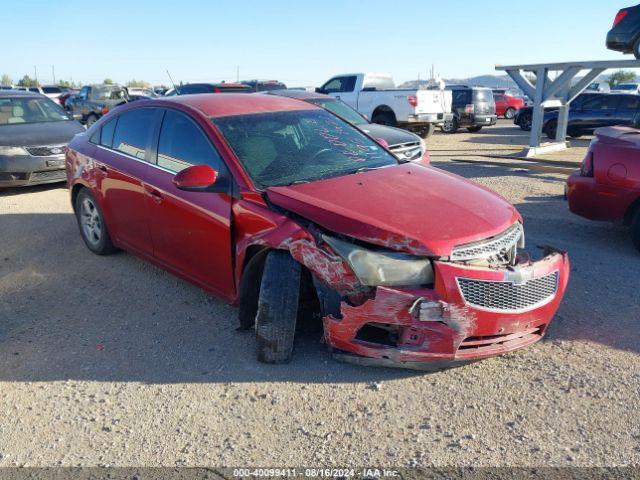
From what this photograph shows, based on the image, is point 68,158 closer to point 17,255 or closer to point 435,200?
point 17,255

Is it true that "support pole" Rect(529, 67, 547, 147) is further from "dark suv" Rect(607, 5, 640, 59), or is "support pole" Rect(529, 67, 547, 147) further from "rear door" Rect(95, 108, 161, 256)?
"rear door" Rect(95, 108, 161, 256)

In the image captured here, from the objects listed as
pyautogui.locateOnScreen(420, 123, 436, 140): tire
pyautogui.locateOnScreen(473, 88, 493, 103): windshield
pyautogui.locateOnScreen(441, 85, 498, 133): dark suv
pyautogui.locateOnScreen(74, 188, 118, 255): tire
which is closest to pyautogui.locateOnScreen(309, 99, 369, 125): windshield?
pyautogui.locateOnScreen(74, 188, 118, 255): tire

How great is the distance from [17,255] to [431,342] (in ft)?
15.2

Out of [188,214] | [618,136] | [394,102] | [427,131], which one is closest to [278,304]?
[188,214]

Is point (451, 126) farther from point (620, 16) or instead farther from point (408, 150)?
point (620, 16)

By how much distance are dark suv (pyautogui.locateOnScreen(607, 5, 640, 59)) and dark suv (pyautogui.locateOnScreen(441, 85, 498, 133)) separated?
13.4 meters

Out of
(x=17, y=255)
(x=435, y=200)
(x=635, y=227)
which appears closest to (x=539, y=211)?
(x=635, y=227)

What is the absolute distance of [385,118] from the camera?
55.5ft

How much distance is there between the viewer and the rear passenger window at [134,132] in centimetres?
484

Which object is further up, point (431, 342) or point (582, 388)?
point (431, 342)

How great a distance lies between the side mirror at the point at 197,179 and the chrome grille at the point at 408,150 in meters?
5.02

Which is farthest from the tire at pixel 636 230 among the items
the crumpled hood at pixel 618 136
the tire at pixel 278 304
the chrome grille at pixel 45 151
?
the chrome grille at pixel 45 151

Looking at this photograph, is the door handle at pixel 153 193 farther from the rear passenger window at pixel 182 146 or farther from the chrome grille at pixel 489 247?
the chrome grille at pixel 489 247

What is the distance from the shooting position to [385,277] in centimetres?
318
